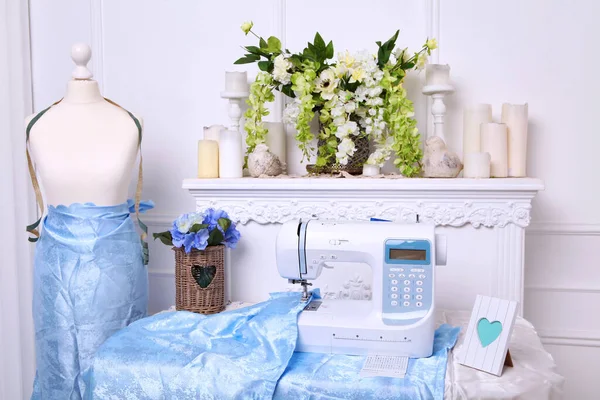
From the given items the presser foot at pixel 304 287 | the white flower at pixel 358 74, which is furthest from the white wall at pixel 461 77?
the presser foot at pixel 304 287

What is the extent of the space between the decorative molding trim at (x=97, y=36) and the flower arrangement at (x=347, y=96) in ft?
2.34

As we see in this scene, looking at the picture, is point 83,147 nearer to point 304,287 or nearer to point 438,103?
point 304,287

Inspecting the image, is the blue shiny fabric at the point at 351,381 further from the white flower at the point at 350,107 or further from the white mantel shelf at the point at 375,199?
the white flower at the point at 350,107

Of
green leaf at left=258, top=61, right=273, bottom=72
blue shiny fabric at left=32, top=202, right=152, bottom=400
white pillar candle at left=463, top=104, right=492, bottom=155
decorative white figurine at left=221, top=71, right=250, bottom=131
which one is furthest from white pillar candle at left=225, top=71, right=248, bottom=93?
white pillar candle at left=463, top=104, right=492, bottom=155

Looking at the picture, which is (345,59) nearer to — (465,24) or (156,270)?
(465,24)

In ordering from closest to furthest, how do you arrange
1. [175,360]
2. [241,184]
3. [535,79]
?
1. [175,360]
2. [241,184]
3. [535,79]

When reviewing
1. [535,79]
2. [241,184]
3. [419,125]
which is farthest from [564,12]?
[241,184]

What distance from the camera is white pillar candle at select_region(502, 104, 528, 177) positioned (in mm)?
2021

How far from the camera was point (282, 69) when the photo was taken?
1.99 meters

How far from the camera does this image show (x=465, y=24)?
2180mm

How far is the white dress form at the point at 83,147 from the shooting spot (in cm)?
181

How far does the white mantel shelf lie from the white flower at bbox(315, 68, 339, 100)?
268mm

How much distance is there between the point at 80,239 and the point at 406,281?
0.93 m

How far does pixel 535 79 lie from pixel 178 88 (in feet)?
4.28
